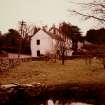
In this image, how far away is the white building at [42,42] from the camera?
6253 centimetres

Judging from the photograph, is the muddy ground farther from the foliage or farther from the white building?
the white building

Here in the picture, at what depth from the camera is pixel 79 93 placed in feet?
66.1

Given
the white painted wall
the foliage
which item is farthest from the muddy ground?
Result: the white painted wall

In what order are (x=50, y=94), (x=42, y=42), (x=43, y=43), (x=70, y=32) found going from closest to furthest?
1. (x=50, y=94)
2. (x=43, y=43)
3. (x=42, y=42)
4. (x=70, y=32)

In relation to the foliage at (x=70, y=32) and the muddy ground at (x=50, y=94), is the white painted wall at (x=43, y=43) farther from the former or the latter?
the muddy ground at (x=50, y=94)

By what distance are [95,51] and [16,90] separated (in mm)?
5960

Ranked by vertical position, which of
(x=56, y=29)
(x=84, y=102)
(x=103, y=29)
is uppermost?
(x=56, y=29)

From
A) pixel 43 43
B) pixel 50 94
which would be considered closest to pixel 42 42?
pixel 43 43

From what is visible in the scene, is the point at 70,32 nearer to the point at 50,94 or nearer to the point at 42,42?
the point at 42,42

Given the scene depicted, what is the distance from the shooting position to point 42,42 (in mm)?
63406

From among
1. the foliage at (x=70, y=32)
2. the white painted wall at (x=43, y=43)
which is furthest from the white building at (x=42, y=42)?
the foliage at (x=70, y=32)

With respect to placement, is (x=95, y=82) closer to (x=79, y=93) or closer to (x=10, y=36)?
(x=79, y=93)

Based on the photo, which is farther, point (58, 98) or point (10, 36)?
point (10, 36)

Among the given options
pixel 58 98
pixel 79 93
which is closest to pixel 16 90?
pixel 58 98
